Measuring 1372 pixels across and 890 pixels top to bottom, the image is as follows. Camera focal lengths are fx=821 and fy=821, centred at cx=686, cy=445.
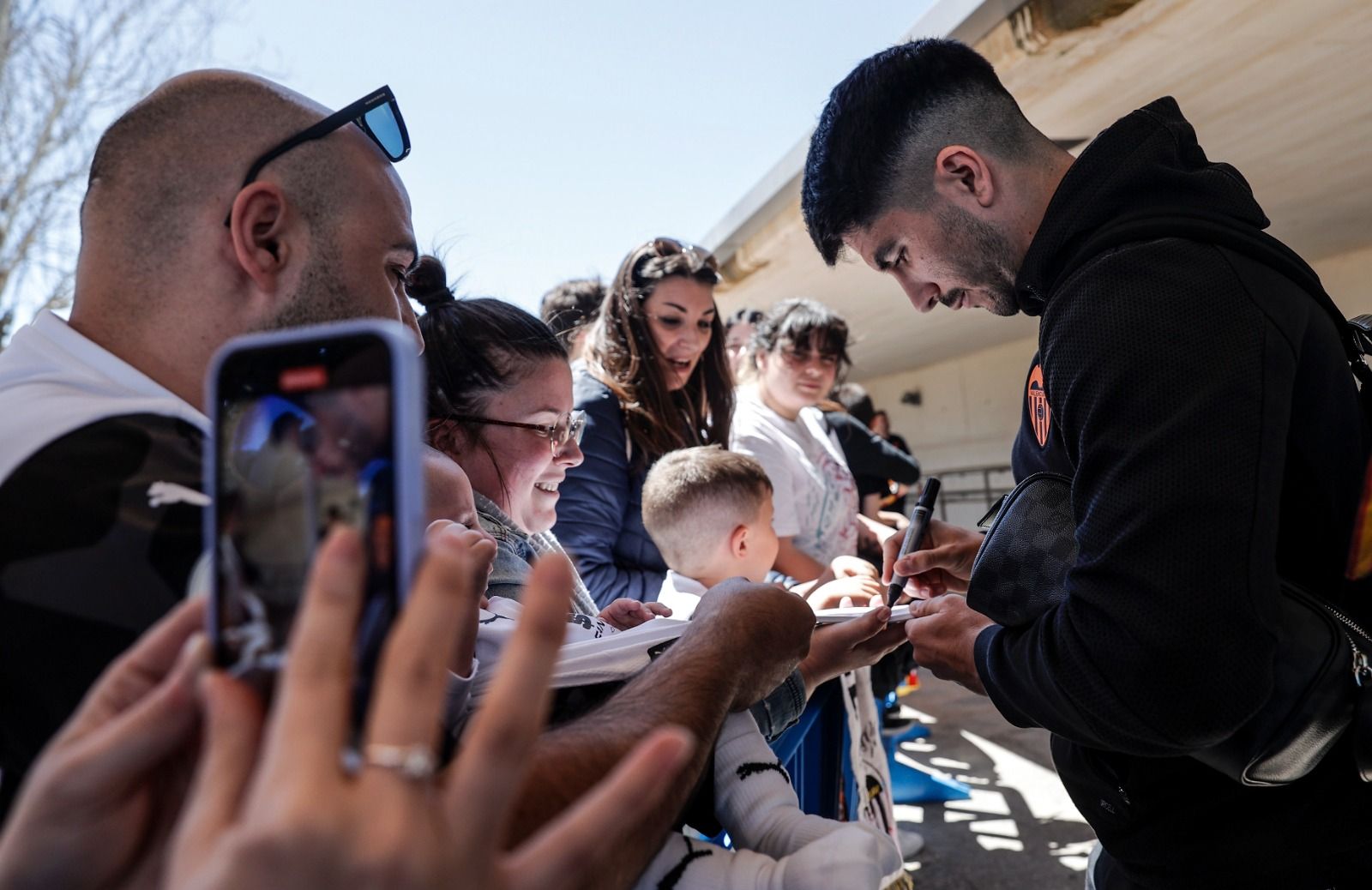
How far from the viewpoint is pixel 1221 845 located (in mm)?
1168

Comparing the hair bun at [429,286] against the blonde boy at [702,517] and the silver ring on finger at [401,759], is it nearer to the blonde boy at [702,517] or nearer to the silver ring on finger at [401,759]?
the blonde boy at [702,517]

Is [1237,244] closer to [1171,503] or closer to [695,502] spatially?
[1171,503]

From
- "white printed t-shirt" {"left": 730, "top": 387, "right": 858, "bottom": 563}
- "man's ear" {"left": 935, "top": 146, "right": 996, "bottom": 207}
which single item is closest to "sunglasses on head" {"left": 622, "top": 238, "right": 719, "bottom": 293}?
"white printed t-shirt" {"left": 730, "top": 387, "right": 858, "bottom": 563}

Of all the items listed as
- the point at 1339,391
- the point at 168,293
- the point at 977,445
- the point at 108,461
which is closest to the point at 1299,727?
the point at 1339,391

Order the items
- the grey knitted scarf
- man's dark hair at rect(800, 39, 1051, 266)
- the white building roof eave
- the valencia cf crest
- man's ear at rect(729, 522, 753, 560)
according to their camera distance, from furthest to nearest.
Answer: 1. the white building roof eave
2. man's ear at rect(729, 522, 753, 560)
3. the grey knitted scarf
4. man's dark hair at rect(800, 39, 1051, 266)
5. the valencia cf crest

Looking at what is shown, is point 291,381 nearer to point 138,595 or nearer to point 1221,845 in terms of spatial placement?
point 138,595

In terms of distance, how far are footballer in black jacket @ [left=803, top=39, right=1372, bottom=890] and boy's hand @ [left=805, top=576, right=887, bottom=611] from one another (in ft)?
2.12

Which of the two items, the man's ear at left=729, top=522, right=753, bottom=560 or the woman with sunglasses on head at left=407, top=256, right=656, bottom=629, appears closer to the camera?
the woman with sunglasses on head at left=407, top=256, right=656, bottom=629

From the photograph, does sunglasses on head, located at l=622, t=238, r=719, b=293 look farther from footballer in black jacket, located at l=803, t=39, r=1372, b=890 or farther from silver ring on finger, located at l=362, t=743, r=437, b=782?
silver ring on finger, located at l=362, t=743, r=437, b=782

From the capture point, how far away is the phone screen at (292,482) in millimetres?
425

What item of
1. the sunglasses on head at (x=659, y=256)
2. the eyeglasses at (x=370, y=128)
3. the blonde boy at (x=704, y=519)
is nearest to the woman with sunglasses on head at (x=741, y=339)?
the sunglasses on head at (x=659, y=256)

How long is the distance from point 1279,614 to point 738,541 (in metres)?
1.46

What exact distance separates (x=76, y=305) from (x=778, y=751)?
52.6 inches

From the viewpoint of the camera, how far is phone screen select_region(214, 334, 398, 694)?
425 millimetres
